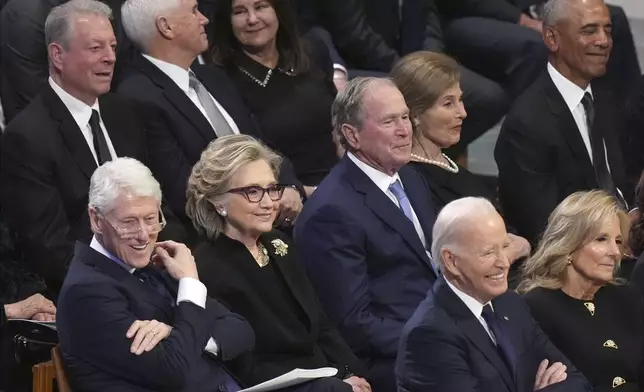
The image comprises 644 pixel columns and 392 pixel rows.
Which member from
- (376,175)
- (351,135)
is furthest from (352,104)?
(376,175)

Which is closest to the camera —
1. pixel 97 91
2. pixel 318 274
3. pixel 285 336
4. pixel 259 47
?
pixel 285 336

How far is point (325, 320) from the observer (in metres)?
4.12

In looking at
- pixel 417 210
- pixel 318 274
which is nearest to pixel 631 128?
pixel 417 210

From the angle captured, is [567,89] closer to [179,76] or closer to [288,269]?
[179,76]

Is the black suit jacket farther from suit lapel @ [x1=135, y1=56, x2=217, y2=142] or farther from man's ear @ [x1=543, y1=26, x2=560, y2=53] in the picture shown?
man's ear @ [x1=543, y1=26, x2=560, y2=53]

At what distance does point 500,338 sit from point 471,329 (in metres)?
0.12

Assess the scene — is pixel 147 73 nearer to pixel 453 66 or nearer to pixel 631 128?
pixel 453 66

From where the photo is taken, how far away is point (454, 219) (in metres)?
3.72

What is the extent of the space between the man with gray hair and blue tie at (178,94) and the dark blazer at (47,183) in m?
0.35

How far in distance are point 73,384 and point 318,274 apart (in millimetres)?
941

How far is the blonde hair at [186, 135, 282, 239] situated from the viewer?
13.0 ft

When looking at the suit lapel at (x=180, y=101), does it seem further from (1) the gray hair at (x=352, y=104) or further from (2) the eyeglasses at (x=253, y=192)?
(2) the eyeglasses at (x=253, y=192)

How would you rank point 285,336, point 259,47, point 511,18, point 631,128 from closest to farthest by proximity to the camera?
1. point 285,336
2. point 259,47
3. point 631,128
4. point 511,18

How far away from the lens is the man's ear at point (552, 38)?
5332mm
